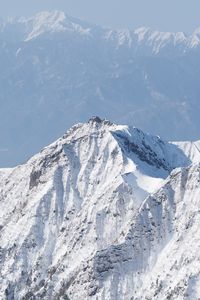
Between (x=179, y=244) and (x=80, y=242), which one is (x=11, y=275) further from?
(x=179, y=244)

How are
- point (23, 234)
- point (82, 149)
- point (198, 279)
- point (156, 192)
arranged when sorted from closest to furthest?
point (198, 279), point (156, 192), point (23, 234), point (82, 149)

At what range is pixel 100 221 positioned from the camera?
128 meters

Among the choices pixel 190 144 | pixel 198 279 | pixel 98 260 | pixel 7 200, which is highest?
pixel 190 144

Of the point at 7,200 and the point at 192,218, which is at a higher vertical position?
the point at 7,200

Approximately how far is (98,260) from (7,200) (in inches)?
1245

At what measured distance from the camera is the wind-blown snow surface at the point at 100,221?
11756 centimetres

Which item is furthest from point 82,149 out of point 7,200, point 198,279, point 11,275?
point 198,279

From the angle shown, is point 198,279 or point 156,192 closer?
point 198,279

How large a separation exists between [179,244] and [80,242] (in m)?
15.3

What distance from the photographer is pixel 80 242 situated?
415 ft

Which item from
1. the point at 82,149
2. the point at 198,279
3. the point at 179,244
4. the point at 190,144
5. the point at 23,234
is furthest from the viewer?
the point at 190,144

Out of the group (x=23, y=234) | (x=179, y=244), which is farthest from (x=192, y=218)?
(x=23, y=234)

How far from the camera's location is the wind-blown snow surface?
11756 centimetres

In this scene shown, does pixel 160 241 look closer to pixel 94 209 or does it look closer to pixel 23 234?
pixel 94 209
